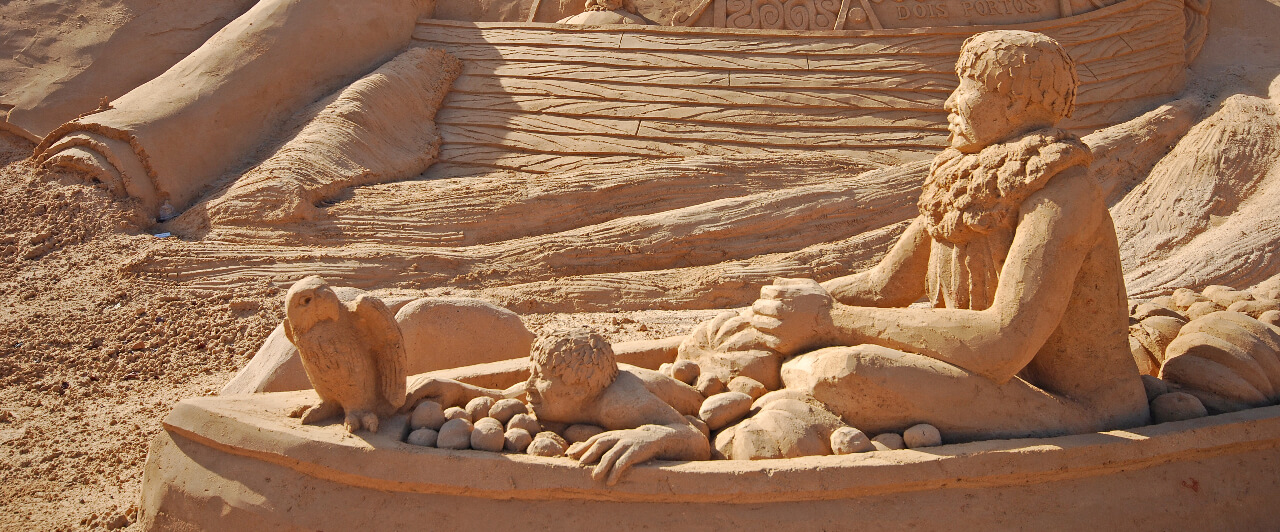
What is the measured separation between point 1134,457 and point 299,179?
15.7 ft

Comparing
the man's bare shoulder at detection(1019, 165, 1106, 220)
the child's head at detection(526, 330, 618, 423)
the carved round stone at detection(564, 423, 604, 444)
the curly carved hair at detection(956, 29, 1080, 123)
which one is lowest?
the carved round stone at detection(564, 423, 604, 444)

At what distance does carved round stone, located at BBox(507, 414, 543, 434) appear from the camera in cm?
278

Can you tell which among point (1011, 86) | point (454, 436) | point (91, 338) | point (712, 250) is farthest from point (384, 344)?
point (712, 250)

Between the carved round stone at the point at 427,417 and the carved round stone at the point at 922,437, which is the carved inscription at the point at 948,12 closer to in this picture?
the carved round stone at the point at 922,437

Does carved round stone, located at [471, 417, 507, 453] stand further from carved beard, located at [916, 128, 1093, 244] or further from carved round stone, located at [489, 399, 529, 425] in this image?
carved beard, located at [916, 128, 1093, 244]

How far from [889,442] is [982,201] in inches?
28.0

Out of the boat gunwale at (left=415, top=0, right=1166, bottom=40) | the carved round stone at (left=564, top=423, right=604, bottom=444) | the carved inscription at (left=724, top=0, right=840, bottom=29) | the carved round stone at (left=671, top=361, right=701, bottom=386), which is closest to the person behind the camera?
the carved round stone at (left=564, top=423, right=604, bottom=444)

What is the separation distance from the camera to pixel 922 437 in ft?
8.96

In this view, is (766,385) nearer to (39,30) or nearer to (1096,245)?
(1096,245)

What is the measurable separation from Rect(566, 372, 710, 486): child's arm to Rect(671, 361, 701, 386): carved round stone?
0.30 meters

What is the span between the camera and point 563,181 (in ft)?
20.6

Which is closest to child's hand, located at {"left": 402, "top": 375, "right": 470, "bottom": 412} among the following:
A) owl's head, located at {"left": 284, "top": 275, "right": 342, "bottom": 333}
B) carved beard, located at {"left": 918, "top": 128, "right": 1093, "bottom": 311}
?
owl's head, located at {"left": 284, "top": 275, "right": 342, "bottom": 333}

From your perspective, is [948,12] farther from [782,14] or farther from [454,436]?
[454,436]

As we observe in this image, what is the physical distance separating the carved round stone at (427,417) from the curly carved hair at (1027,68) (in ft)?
5.76
